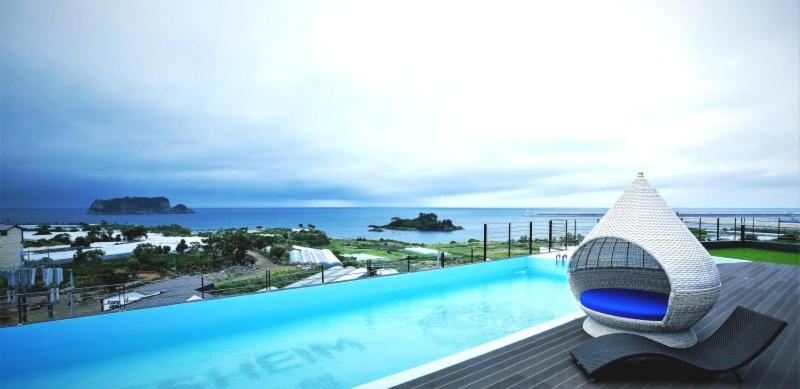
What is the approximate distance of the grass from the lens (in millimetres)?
8405

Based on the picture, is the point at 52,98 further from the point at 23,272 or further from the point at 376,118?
A: the point at 376,118

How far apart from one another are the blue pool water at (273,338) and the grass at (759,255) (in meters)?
5.63

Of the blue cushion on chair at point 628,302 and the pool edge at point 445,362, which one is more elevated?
the blue cushion on chair at point 628,302

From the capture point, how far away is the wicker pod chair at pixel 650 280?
10.3ft

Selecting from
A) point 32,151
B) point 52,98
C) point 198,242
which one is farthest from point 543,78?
point 32,151

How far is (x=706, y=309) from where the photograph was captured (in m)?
3.27

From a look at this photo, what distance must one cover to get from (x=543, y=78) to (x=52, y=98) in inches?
476

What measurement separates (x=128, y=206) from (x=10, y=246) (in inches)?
425

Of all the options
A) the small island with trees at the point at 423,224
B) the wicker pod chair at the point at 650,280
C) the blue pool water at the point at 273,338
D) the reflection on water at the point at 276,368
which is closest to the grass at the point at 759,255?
the blue pool water at the point at 273,338

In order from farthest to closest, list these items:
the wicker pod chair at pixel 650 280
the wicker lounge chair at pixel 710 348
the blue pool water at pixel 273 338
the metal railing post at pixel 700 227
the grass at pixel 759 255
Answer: the metal railing post at pixel 700 227 → the grass at pixel 759 255 → the blue pool water at pixel 273 338 → the wicker pod chair at pixel 650 280 → the wicker lounge chair at pixel 710 348

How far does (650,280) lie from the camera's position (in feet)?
14.1

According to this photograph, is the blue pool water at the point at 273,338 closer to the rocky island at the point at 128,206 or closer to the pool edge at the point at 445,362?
the pool edge at the point at 445,362

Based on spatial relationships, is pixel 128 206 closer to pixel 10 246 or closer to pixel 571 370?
pixel 10 246

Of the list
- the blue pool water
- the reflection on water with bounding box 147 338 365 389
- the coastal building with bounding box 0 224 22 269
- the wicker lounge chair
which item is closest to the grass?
the blue pool water
